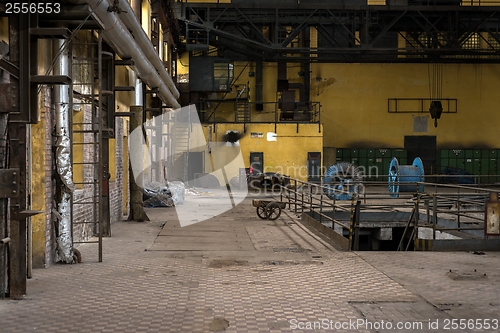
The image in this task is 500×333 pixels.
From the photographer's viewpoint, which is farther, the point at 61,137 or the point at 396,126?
the point at 396,126

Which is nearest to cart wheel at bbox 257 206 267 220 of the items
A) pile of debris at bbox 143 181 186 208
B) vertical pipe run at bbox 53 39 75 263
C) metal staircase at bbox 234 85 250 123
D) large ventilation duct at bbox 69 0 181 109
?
pile of debris at bbox 143 181 186 208

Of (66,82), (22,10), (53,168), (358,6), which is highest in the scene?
(358,6)

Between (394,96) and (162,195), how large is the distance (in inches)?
735

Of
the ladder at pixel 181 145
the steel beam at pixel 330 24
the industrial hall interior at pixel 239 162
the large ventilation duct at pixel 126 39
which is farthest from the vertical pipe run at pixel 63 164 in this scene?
the ladder at pixel 181 145

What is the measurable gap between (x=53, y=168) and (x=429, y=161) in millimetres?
26933

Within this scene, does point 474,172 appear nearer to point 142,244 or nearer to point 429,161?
point 429,161

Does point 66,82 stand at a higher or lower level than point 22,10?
lower

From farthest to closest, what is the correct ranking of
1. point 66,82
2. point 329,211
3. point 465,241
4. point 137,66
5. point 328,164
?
point 328,164 → point 329,211 → point 137,66 → point 465,241 → point 66,82

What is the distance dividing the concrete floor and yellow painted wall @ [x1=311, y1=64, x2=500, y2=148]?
21.6m

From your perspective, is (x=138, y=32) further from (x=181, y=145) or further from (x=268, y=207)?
(x=181, y=145)

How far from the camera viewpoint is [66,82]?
6.73 metres

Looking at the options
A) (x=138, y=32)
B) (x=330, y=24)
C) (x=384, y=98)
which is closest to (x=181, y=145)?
(x=330, y=24)

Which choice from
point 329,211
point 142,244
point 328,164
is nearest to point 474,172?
point 328,164

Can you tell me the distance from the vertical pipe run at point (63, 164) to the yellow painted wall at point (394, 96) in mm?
24169
